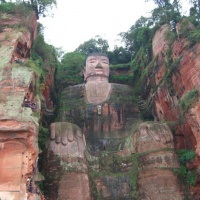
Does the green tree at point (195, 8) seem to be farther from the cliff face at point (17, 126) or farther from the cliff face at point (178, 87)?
A: the cliff face at point (17, 126)

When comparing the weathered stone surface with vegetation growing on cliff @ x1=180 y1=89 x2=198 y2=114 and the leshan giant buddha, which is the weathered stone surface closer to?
the leshan giant buddha

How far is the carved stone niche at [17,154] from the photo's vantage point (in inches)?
436

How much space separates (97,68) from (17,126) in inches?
434

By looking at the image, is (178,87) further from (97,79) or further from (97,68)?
(97,68)

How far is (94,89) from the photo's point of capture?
20234 mm

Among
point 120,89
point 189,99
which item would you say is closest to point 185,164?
point 189,99

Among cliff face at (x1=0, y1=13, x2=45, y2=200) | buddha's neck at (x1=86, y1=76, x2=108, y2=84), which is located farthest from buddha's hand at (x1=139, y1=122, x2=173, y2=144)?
buddha's neck at (x1=86, y1=76, x2=108, y2=84)

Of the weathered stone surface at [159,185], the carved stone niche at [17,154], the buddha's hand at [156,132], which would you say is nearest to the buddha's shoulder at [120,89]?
the buddha's hand at [156,132]

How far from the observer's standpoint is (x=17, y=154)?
1155 cm

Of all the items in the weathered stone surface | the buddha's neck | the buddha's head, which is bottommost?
the weathered stone surface

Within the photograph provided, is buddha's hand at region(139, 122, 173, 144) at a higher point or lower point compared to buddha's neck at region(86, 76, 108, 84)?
lower

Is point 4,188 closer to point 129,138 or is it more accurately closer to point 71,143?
point 71,143

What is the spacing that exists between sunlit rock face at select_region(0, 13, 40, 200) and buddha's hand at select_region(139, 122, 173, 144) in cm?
529

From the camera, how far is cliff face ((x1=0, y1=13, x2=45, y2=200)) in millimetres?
11094
